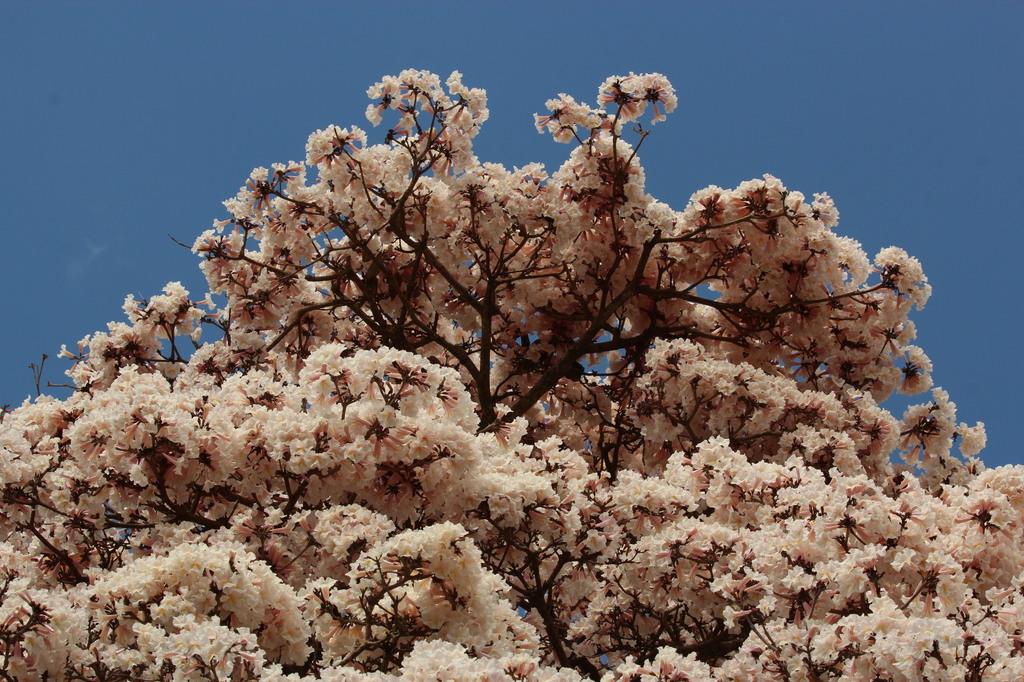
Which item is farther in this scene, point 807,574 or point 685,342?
point 685,342

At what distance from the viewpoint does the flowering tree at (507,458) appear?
17.6 feet

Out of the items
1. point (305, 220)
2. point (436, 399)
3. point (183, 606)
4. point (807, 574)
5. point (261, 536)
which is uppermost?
point (305, 220)

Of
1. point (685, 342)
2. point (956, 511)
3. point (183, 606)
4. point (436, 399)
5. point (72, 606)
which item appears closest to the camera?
point (183, 606)

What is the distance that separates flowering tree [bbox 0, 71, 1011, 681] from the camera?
5367 mm

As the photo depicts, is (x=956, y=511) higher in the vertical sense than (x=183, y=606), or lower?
higher

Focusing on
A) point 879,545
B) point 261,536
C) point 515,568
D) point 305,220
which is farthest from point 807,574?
point 305,220

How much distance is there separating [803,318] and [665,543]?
4823mm

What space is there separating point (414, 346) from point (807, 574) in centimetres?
538

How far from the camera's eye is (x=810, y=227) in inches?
408

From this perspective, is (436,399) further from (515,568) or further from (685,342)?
(685,342)

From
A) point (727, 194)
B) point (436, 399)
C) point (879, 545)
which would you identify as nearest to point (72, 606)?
point (436, 399)

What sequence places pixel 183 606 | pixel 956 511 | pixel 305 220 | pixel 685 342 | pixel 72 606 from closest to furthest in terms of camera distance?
pixel 183 606, pixel 72 606, pixel 956 511, pixel 685 342, pixel 305 220

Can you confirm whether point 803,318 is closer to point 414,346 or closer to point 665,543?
point 414,346

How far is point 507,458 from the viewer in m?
7.21
